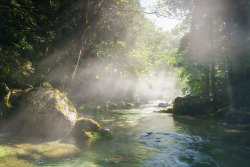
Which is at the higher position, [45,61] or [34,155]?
[45,61]

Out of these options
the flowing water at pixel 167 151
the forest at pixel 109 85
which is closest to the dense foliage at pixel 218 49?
the forest at pixel 109 85

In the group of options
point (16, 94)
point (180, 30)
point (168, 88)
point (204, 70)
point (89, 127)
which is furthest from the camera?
point (168, 88)

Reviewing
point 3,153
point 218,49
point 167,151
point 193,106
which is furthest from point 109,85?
point 3,153

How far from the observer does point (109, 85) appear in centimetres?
2358

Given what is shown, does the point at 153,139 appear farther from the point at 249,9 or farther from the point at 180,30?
the point at 180,30

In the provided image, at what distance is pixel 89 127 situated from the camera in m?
7.32

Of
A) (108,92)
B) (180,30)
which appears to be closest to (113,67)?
(108,92)

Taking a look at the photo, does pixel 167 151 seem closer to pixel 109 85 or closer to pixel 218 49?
pixel 218 49

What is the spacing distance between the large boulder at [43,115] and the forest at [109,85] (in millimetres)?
40

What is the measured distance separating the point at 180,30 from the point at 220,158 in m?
19.7

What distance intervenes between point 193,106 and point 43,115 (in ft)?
41.2

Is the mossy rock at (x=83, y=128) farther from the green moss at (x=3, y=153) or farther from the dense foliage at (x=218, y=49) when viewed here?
the dense foliage at (x=218, y=49)

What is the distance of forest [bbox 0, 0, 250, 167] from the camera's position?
18.7 ft

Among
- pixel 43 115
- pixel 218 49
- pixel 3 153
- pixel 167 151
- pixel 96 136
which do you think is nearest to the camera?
pixel 3 153
